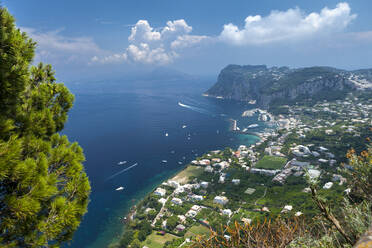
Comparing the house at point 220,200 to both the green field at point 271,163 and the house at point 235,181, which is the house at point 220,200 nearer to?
the house at point 235,181

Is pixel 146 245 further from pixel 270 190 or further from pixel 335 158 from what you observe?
pixel 335 158

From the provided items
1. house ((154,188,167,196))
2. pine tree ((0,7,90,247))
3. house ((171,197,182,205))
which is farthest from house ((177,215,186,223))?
pine tree ((0,7,90,247))

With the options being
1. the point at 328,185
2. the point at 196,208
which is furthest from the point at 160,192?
the point at 328,185

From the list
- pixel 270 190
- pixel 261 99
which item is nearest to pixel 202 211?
pixel 270 190

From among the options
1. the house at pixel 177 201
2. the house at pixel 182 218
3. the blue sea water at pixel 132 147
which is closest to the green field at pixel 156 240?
the house at pixel 182 218

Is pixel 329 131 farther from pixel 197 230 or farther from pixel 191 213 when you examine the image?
pixel 197 230
